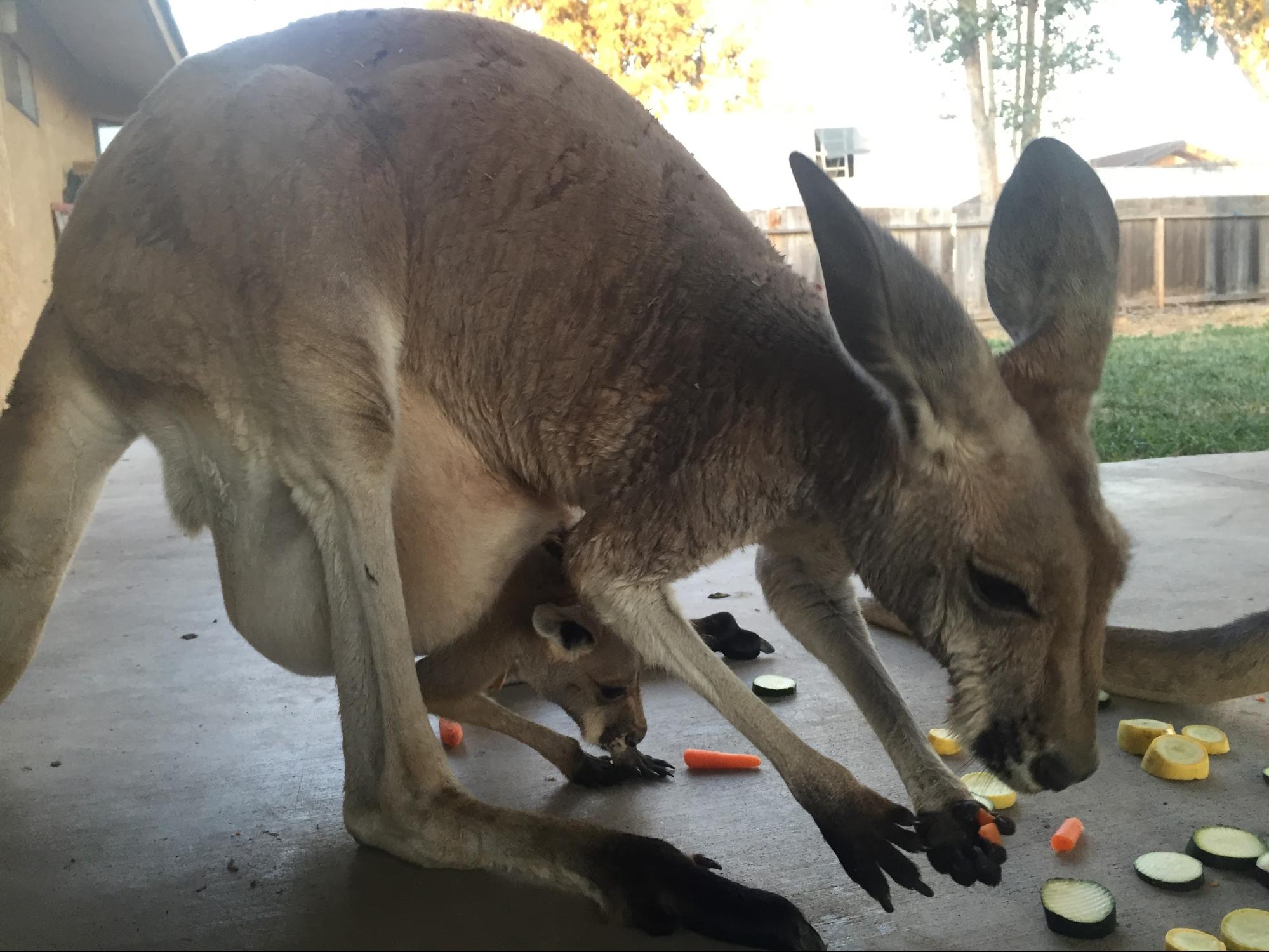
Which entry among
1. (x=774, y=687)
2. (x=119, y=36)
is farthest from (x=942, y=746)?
(x=119, y=36)

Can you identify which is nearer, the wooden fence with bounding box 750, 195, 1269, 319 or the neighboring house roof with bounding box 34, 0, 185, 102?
the neighboring house roof with bounding box 34, 0, 185, 102

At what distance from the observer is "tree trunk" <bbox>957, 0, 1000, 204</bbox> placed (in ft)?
31.3

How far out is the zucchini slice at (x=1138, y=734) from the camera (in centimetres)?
257

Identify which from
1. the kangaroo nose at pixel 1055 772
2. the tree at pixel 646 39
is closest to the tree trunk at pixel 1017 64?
the tree at pixel 646 39

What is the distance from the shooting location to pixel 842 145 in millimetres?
14688

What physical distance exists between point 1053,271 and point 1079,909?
3.83ft

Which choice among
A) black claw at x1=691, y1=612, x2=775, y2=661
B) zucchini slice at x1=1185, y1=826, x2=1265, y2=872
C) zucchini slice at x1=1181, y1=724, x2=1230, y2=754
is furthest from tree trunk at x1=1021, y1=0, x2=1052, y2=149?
zucchini slice at x1=1185, y1=826, x2=1265, y2=872

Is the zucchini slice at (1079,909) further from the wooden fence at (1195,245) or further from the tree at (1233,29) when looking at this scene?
the wooden fence at (1195,245)

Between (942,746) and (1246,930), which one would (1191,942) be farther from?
(942,746)

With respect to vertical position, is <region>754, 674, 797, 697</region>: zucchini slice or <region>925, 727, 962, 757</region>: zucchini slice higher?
<region>925, 727, 962, 757</region>: zucchini slice

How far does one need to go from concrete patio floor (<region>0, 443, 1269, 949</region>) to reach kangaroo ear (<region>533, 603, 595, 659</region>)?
337 millimetres

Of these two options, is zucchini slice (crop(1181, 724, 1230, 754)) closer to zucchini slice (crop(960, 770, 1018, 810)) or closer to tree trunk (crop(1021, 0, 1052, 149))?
zucchini slice (crop(960, 770, 1018, 810))

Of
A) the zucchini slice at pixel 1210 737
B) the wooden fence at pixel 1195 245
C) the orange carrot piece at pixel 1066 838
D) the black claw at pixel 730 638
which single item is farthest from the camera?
the wooden fence at pixel 1195 245

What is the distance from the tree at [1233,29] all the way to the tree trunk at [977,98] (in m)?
1.53
